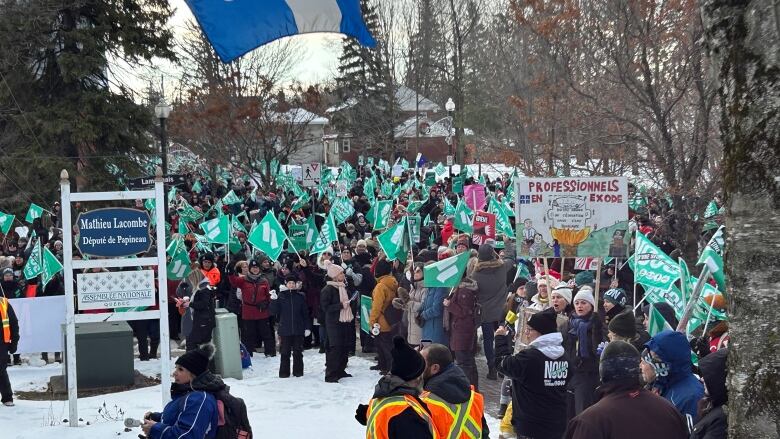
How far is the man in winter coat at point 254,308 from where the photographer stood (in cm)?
1475

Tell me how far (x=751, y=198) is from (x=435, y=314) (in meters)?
8.48

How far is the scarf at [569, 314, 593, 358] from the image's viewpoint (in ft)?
26.8

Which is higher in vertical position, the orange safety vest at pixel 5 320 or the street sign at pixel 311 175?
the street sign at pixel 311 175

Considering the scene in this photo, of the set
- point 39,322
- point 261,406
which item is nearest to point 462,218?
point 261,406

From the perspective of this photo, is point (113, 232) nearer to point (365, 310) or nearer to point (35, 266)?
point (365, 310)

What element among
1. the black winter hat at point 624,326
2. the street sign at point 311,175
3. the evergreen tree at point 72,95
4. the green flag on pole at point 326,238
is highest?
the evergreen tree at point 72,95

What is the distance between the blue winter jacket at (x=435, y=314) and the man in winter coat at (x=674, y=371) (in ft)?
20.1

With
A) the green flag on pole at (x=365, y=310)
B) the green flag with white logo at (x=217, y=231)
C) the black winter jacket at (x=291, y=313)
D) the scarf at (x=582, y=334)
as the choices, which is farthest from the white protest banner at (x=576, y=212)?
the green flag with white logo at (x=217, y=231)

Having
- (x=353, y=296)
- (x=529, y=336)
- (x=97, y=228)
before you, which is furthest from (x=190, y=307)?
(x=529, y=336)

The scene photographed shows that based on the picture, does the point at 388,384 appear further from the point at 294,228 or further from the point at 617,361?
the point at 294,228

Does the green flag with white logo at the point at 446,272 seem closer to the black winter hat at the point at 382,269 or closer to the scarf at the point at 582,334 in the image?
the black winter hat at the point at 382,269

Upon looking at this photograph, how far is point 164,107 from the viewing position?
24.6m

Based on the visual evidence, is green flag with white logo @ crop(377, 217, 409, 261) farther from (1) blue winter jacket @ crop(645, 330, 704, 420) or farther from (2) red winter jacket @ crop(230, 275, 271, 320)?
(1) blue winter jacket @ crop(645, 330, 704, 420)

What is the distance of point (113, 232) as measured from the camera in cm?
976
